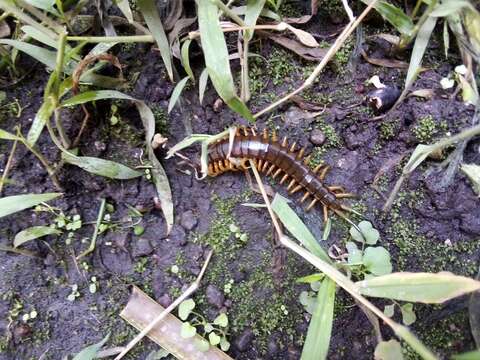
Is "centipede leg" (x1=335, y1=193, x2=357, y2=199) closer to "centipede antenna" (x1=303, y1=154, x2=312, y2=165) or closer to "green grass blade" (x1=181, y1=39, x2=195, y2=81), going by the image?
"centipede antenna" (x1=303, y1=154, x2=312, y2=165)

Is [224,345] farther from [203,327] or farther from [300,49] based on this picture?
[300,49]

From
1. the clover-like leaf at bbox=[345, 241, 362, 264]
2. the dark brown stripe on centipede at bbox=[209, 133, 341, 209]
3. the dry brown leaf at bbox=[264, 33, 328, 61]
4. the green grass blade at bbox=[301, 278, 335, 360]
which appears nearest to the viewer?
the green grass blade at bbox=[301, 278, 335, 360]

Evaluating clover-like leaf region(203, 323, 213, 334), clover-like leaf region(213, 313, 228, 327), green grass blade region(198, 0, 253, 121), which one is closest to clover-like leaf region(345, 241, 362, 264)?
clover-like leaf region(213, 313, 228, 327)

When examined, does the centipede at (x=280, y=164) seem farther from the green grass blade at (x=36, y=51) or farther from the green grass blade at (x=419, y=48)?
the green grass blade at (x=36, y=51)

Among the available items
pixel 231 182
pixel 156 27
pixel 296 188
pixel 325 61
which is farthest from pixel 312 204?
pixel 156 27

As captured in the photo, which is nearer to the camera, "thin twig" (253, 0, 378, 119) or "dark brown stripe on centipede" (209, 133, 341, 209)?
"thin twig" (253, 0, 378, 119)

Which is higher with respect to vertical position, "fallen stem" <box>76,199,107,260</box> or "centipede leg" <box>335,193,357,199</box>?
"centipede leg" <box>335,193,357,199</box>

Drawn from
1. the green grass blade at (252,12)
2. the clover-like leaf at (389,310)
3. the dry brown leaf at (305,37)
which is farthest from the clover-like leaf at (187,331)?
the dry brown leaf at (305,37)
